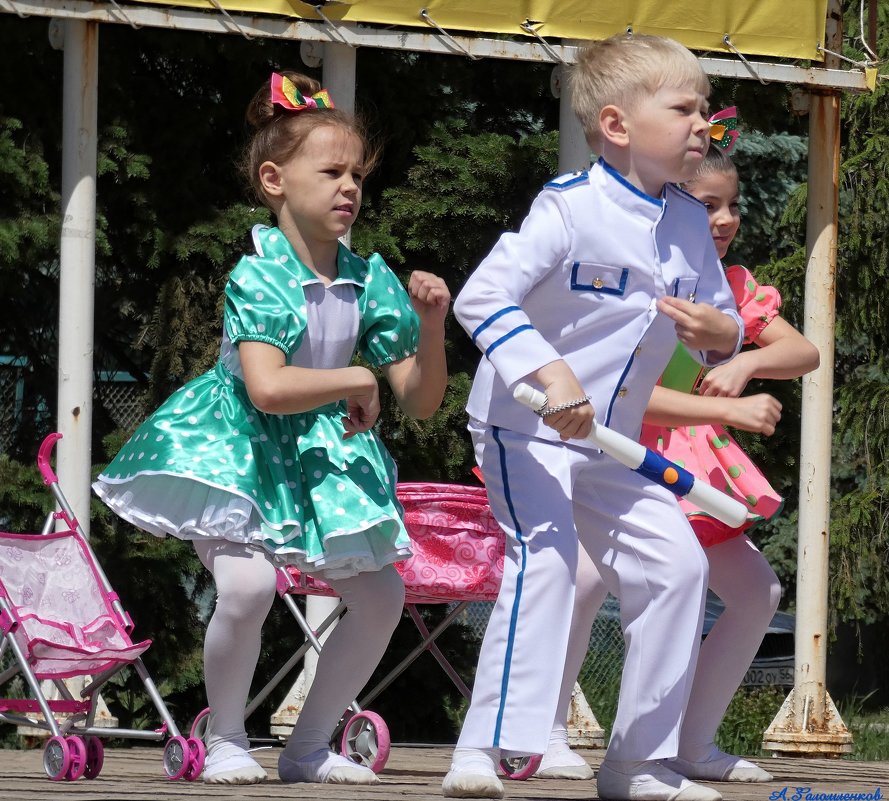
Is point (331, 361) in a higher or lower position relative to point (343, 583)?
higher

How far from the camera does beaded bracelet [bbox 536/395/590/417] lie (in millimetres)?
2883

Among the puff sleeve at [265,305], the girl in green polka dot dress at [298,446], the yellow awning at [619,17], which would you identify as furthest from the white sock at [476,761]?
the yellow awning at [619,17]

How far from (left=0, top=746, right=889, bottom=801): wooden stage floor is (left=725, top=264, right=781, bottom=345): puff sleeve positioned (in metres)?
1.15

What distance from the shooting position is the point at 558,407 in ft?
9.45

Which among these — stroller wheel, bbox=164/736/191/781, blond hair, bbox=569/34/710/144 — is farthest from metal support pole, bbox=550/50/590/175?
stroller wheel, bbox=164/736/191/781

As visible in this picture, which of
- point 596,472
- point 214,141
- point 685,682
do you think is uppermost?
point 214,141

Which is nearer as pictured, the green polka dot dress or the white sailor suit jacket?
the white sailor suit jacket

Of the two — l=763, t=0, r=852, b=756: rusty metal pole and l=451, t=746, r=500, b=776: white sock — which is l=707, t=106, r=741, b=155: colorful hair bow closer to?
l=763, t=0, r=852, b=756: rusty metal pole

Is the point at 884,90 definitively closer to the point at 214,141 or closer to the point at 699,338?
the point at 214,141

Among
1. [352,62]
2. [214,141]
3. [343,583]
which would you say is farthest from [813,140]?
[343,583]

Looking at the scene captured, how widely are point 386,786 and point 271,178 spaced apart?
4.79ft

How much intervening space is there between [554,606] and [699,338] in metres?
0.61

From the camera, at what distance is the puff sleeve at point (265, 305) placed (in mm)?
3490

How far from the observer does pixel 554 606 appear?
10.0 feet
